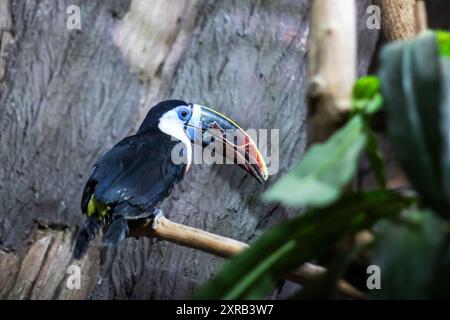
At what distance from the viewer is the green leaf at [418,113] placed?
3.16 ft

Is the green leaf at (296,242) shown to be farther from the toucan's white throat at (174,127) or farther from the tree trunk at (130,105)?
the tree trunk at (130,105)

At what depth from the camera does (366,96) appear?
45.6 inches

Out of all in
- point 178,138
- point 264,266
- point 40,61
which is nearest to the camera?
point 264,266

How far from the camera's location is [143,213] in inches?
92.7

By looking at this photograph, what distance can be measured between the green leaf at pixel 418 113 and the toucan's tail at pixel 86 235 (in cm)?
153

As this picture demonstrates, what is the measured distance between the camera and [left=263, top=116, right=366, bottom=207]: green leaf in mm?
950

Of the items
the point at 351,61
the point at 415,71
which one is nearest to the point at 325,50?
the point at 351,61

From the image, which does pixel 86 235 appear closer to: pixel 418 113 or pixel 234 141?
pixel 234 141

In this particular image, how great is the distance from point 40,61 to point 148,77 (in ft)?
1.64

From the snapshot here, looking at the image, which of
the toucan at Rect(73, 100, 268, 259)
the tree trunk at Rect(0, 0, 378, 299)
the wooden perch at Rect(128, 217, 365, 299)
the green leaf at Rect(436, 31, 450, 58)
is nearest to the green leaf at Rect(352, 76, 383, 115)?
the green leaf at Rect(436, 31, 450, 58)

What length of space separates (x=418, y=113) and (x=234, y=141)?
71.3 inches

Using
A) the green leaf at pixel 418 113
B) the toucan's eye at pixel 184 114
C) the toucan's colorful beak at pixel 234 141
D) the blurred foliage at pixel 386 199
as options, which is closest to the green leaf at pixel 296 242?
the blurred foliage at pixel 386 199
